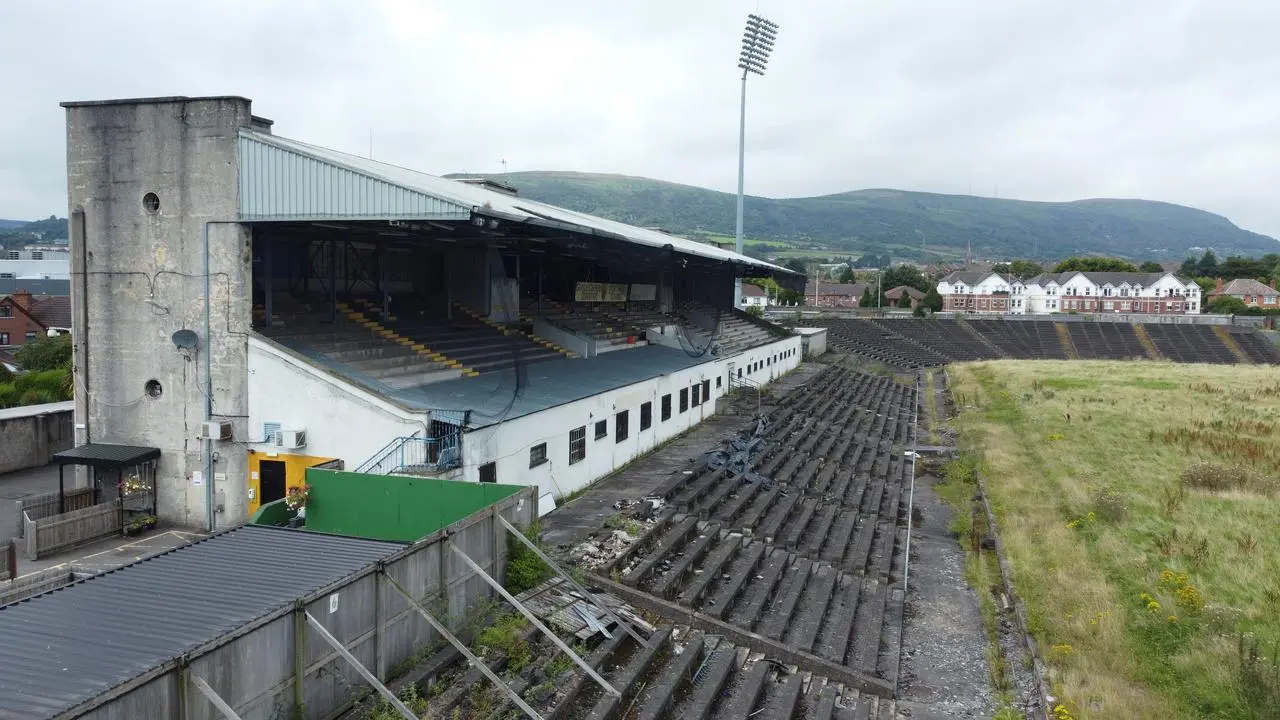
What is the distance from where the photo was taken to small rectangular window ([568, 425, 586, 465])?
17.2 meters

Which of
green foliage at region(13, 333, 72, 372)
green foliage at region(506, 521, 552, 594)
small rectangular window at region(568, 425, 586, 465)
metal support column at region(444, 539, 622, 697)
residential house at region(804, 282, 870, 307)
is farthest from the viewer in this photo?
residential house at region(804, 282, 870, 307)

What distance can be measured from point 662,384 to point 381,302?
308 inches

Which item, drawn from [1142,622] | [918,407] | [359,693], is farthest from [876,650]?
[918,407]

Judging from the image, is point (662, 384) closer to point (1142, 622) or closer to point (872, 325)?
point (1142, 622)

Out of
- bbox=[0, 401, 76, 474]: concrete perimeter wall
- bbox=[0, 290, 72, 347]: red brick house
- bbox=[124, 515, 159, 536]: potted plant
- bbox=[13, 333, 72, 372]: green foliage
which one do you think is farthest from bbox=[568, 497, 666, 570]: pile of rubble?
bbox=[0, 290, 72, 347]: red brick house

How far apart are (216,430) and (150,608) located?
7425mm

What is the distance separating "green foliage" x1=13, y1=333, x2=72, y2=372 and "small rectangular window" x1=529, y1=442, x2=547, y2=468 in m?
27.7

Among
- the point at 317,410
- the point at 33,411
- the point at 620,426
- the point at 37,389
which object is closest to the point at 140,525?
the point at 317,410

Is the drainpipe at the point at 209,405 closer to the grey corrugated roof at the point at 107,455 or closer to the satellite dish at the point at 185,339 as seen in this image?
the satellite dish at the point at 185,339

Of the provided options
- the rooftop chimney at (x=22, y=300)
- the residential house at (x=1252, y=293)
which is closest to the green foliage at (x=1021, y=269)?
the residential house at (x=1252, y=293)

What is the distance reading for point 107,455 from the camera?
47.2ft

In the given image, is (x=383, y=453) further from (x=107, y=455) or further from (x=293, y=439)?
(x=107, y=455)

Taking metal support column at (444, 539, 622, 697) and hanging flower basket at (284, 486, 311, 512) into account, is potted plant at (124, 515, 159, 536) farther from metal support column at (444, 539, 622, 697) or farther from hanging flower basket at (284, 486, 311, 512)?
metal support column at (444, 539, 622, 697)

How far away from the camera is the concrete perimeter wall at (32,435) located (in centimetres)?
1834
